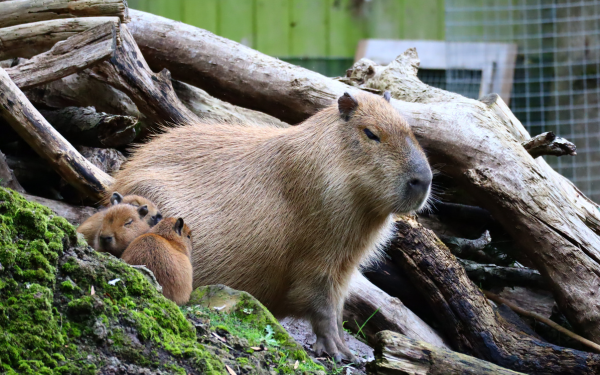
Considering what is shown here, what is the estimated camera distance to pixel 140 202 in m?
3.98

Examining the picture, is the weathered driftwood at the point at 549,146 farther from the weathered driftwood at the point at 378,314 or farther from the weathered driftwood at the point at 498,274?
the weathered driftwood at the point at 378,314

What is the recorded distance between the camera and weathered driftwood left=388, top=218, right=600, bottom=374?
3932 millimetres

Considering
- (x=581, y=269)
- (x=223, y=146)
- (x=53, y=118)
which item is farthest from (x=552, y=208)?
(x=53, y=118)

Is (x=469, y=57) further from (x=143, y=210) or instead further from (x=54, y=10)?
(x=143, y=210)

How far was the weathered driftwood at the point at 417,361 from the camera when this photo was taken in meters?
3.03

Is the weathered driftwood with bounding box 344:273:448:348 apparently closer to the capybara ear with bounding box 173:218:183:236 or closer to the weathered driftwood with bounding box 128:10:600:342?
the weathered driftwood with bounding box 128:10:600:342

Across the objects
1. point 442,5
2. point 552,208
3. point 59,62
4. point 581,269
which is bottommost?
point 581,269

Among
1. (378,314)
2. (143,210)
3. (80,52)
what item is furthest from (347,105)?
(80,52)

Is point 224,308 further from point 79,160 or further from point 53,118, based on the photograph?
point 53,118

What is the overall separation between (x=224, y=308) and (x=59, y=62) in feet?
7.59

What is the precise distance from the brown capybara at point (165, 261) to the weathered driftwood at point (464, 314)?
6.09ft

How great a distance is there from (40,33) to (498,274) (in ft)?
13.5

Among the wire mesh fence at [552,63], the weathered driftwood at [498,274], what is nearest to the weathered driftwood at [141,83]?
the weathered driftwood at [498,274]

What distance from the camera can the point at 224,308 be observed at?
3174 mm
